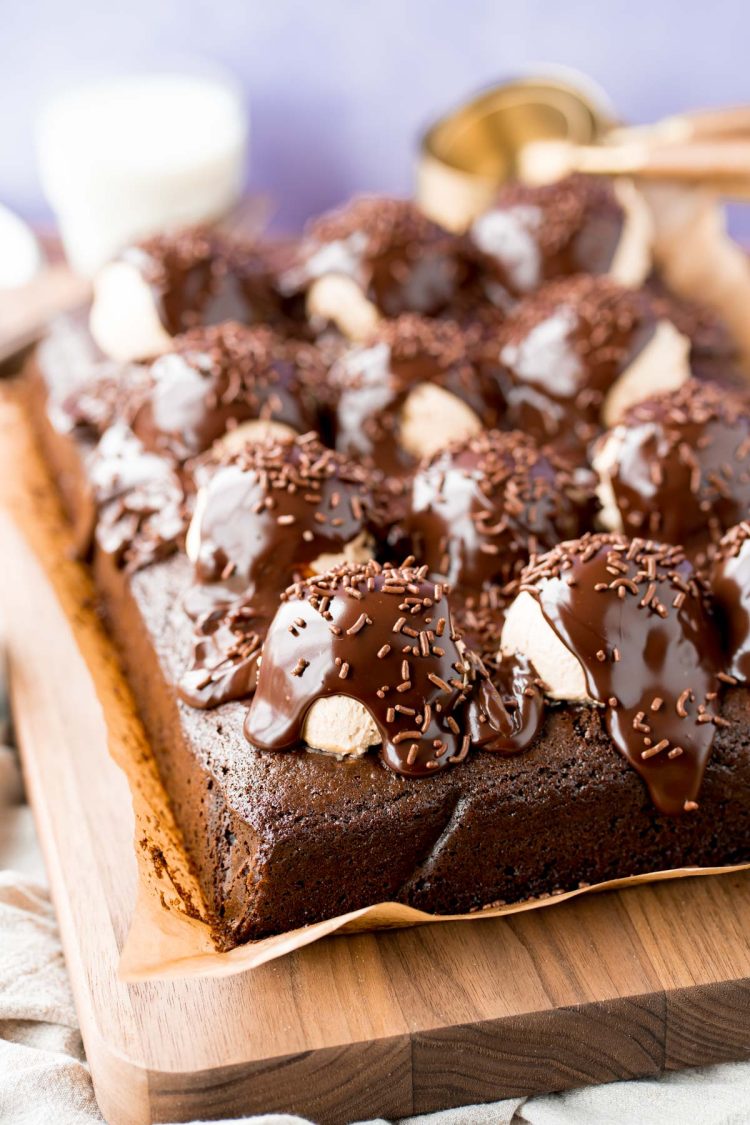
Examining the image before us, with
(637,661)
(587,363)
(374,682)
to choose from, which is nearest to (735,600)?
(637,661)

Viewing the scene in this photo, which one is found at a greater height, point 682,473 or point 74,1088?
point 682,473

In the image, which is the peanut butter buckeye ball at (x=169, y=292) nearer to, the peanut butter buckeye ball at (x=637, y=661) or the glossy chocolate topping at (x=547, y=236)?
the glossy chocolate topping at (x=547, y=236)

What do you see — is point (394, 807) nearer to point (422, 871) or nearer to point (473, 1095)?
point (422, 871)

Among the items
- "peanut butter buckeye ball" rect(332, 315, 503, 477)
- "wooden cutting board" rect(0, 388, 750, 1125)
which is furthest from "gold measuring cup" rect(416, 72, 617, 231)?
"wooden cutting board" rect(0, 388, 750, 1125)

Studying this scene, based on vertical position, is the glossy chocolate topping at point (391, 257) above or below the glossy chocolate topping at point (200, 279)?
below

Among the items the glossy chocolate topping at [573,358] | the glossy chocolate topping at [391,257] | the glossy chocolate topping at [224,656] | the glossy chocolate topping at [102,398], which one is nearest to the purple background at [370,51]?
the glossy chocolate topping at [391,257]

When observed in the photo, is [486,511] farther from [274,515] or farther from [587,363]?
[587,363]
